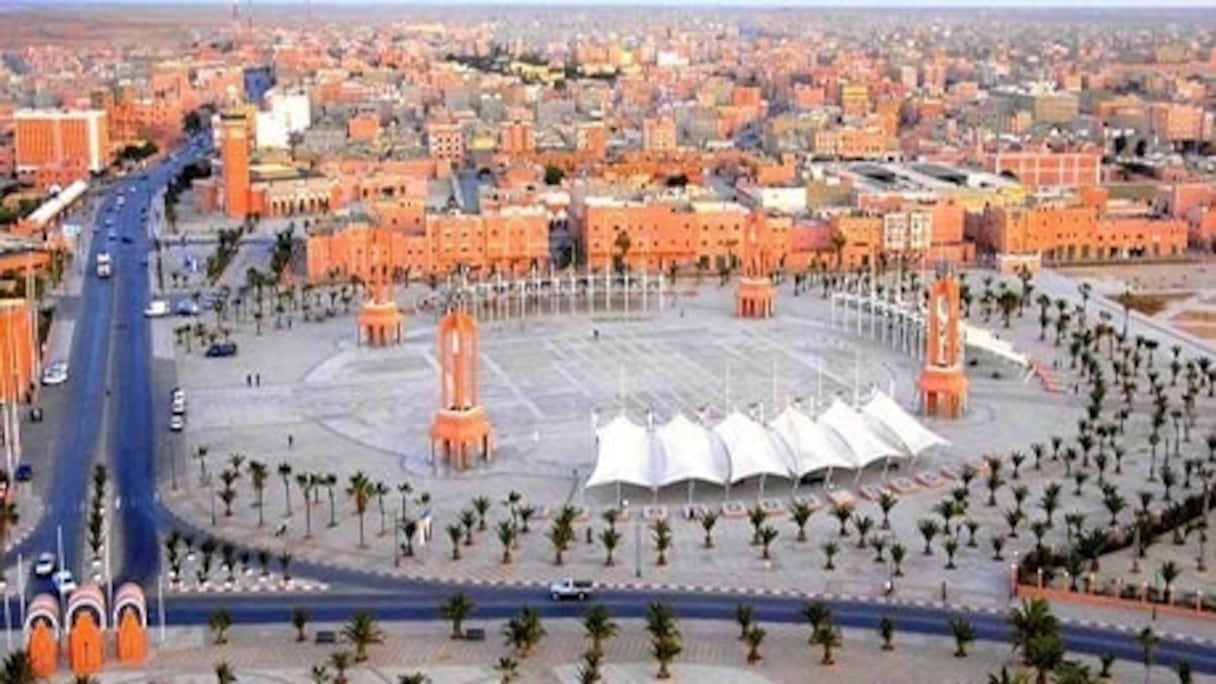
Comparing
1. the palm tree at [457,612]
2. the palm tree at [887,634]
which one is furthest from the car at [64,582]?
the palm tree at [887,634]

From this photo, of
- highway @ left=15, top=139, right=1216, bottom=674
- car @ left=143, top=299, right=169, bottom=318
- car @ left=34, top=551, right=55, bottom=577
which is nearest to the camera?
highway @ left=15, top=139, right=1216, bottom=674

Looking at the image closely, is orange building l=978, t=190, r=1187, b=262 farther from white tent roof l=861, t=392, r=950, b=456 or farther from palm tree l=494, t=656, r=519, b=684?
palm tree l=494, t=656, r=519, b=684

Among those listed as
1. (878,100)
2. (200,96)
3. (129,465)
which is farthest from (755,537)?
(200,96)

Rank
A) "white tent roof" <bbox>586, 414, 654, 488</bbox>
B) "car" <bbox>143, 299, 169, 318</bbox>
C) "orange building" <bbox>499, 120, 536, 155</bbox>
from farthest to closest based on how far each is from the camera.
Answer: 1. "orange building" <bbox>499, 120, 536, 155</bbox>
2. "car" <bbox>143, 299, 169, 318</bbox>
3. "white tent roof" <bbox>586, 414, 654, 488</bbox>

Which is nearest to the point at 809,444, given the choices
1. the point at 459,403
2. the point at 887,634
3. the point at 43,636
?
the point at 459,403

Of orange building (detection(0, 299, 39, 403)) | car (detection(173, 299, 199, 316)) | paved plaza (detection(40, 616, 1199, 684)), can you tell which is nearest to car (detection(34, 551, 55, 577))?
paved plaza (detection(40, 616, 1199, 684))

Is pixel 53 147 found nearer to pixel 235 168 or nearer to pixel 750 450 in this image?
pixel 235 168

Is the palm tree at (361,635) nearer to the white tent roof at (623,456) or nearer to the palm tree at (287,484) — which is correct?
the palm tree at (287,484)
